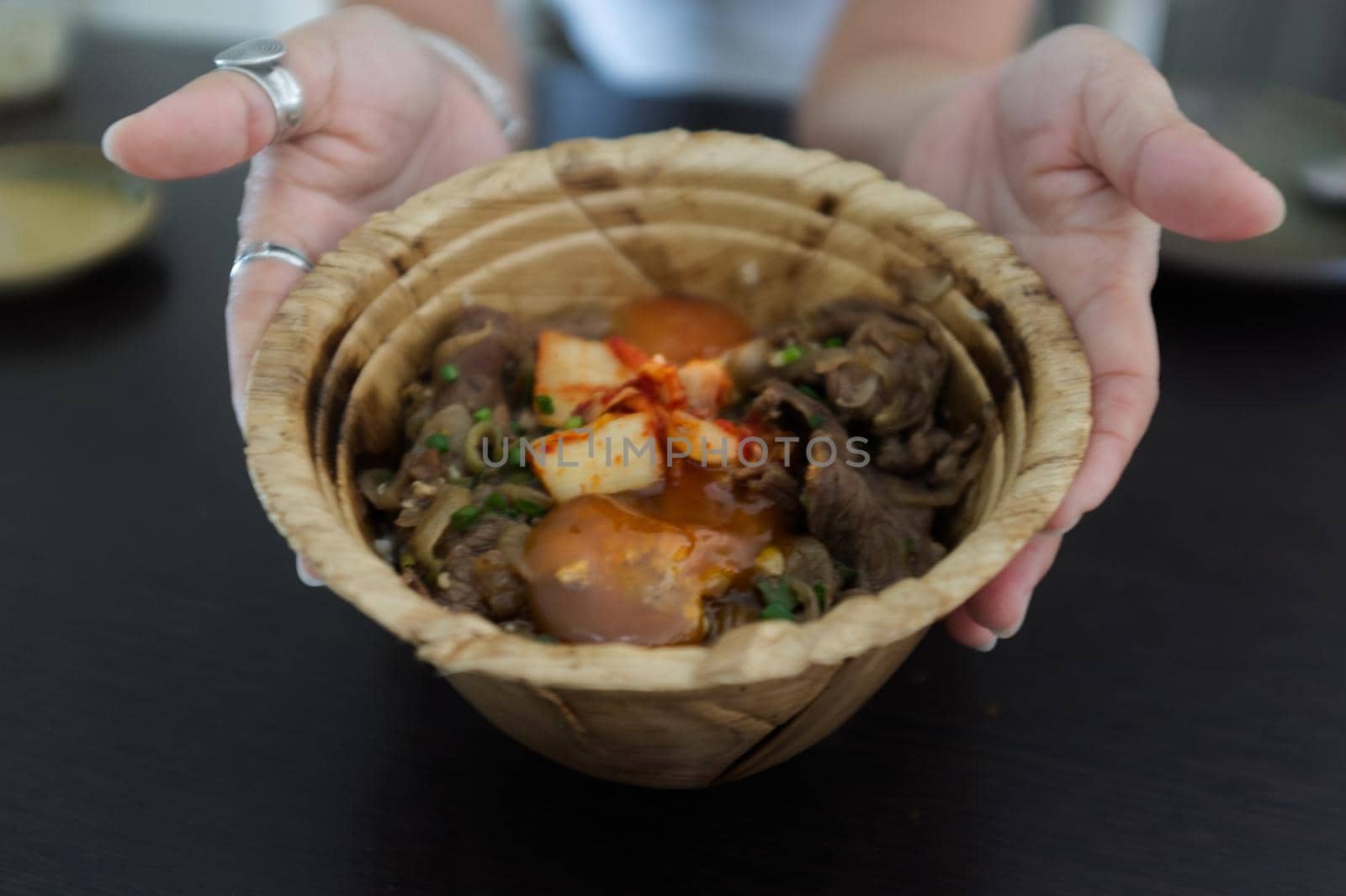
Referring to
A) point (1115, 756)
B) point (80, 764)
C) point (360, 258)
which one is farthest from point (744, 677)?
point (80, 764)

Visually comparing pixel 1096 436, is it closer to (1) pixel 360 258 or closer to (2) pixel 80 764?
(1) pixel 360 258

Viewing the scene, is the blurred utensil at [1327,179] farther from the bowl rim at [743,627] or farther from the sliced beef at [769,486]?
the sliced beef at [769,486]

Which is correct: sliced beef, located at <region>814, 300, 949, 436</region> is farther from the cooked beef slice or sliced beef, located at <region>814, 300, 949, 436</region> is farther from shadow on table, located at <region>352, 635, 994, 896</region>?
shadow on table, located at <region>352, 635, 994, 896</region>

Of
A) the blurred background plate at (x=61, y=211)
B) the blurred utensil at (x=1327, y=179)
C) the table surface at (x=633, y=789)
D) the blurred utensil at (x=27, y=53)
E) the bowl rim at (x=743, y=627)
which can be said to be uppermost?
the bowl rim at (x=743, y=627)

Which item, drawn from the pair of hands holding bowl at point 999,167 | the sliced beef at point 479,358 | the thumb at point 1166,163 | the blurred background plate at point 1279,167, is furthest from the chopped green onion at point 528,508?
the blurred background plate at point 1279,167

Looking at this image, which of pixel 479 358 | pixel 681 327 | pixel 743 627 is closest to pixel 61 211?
pixel 479 358
